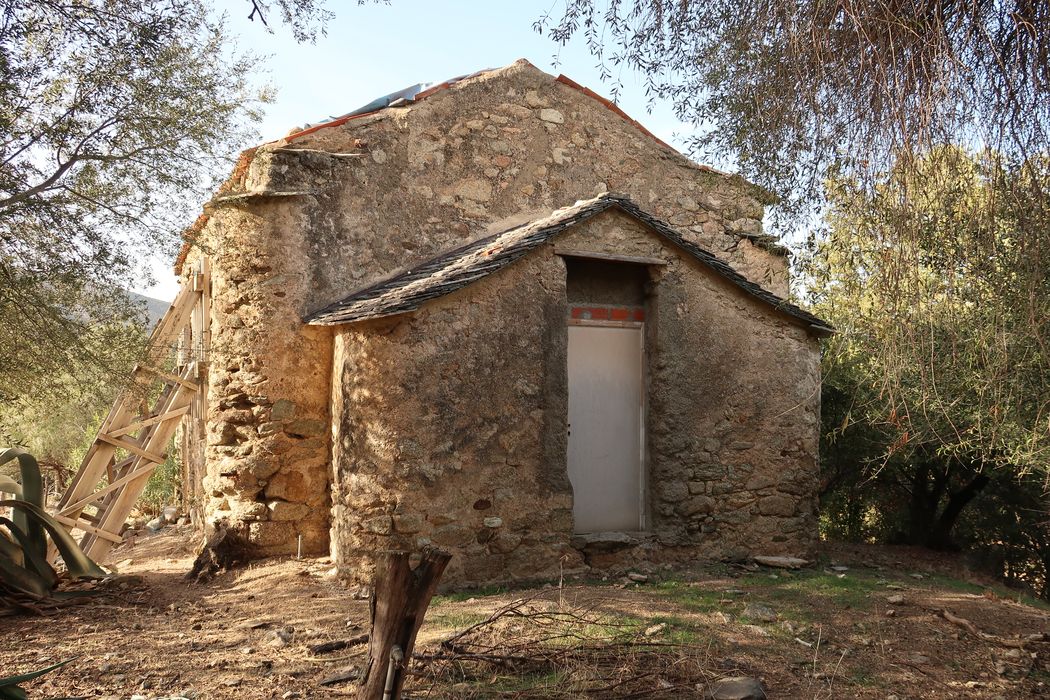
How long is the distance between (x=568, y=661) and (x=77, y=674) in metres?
3.11

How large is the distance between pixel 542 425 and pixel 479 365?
84cm

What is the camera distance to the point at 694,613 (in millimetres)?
6285

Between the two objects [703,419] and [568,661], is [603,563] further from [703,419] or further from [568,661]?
[568,661]

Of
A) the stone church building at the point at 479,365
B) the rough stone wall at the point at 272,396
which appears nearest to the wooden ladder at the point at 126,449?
the stone church building at the point at 479,365

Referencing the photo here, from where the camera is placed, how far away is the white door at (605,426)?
8.32m

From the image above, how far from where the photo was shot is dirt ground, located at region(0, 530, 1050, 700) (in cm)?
485

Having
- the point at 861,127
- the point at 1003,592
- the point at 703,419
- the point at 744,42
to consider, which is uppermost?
the point at 744,42

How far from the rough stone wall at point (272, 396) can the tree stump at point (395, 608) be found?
4.82 metres

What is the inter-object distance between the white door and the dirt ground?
0.86 metres

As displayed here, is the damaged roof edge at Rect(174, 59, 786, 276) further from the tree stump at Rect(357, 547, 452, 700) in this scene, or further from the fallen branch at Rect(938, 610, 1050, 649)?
the tree stump at Rect(357, 547, 452, 700)

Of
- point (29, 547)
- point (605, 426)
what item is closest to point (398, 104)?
point (605, 426)

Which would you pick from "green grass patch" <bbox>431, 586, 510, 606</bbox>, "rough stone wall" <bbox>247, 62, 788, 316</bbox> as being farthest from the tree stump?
"rough stone wall" <bbox>247, 62, 788, 316</bbox>

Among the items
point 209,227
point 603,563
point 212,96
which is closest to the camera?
point 212,96

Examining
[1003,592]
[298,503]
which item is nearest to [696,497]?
→ [1003,592]
